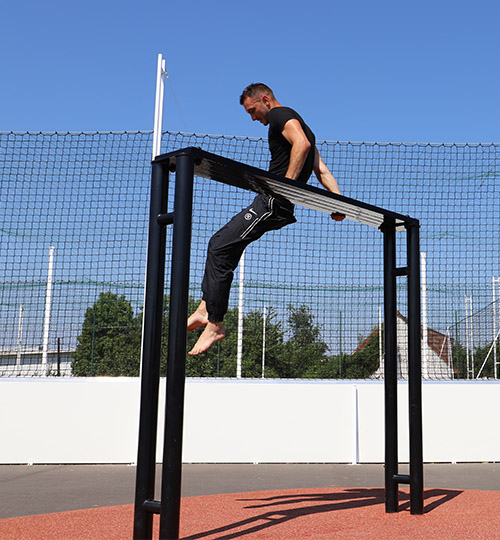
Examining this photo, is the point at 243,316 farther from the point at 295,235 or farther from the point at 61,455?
the point at 61,455

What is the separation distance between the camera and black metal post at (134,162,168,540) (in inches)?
119

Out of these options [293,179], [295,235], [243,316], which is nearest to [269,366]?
[243,316]

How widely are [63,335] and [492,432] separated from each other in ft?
16.9

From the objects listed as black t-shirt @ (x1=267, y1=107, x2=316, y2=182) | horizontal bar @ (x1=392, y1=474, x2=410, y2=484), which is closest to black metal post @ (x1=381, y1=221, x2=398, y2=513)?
horizontal bar @ (x1=392, y1=474, x2=410, y2=484)

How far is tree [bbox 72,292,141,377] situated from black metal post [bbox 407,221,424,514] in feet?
12.6

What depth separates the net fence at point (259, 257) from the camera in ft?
23.2

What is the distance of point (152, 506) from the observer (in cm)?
295

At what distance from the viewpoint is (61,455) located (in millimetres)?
7227

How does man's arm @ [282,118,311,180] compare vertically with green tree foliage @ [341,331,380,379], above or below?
above

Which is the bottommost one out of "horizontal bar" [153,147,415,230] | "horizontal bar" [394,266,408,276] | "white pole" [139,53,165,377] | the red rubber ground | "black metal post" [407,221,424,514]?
the red rubber ground

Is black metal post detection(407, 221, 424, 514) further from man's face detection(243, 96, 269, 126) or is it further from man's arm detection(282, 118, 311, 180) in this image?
man's face detection(243, 96, 269, 126)

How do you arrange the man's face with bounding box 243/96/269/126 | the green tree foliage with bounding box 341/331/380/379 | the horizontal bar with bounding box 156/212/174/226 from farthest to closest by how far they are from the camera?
the green tree foliage with bounding box 341/331/380/379 < the man's face with bounding box 243/96/269/126 < the horizontal bar with bounding box 156/212/174/226

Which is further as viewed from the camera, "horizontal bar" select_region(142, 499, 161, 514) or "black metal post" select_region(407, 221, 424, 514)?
"black metal post" select_region(407, 221, 424, 514)

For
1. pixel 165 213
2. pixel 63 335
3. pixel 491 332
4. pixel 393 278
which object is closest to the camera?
pixel 165 213
